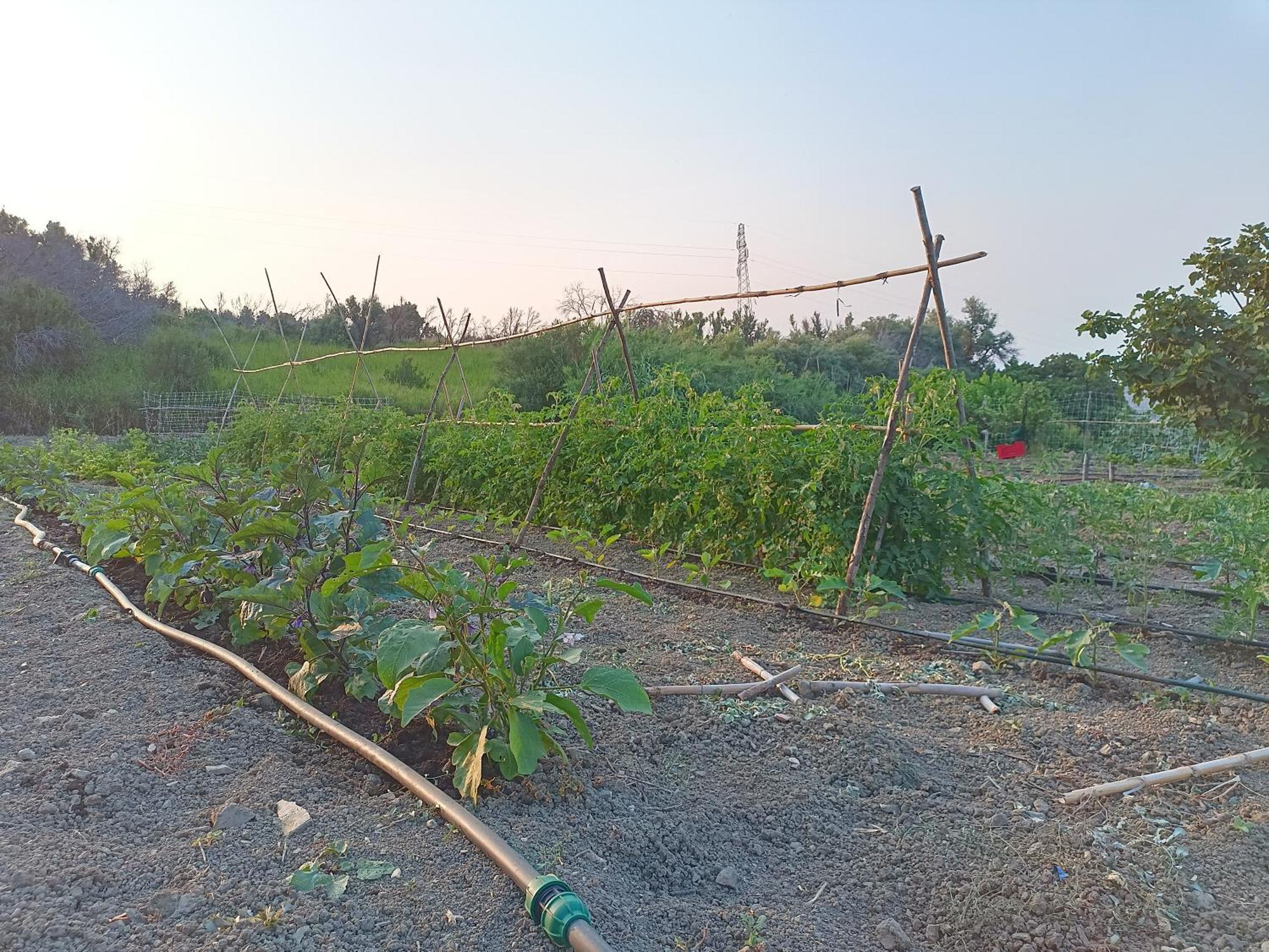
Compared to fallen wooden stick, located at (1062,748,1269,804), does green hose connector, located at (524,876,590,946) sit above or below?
above

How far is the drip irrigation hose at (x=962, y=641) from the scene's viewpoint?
286cm

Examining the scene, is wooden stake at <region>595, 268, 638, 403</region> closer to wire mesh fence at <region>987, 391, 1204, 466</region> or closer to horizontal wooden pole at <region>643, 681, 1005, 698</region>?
horizontal wooden pole at <region>643, 681, 1005, 698</region>

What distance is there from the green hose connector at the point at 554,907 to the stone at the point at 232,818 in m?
0.72

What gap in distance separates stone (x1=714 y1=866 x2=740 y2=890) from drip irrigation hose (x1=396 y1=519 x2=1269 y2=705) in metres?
1.58

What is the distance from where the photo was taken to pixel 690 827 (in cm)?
204

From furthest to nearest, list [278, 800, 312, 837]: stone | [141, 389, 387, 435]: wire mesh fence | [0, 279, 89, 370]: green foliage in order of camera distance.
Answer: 1. [0, 279, 89, 370]: green foliage
2. [141, 389, 387, 435]: wire mesh fence
3. [278, 800, 312, 837]: stone

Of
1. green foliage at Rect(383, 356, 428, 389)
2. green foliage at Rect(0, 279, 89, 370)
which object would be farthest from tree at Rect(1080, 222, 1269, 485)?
green foliage at Rect(0, 279, 89, 370)

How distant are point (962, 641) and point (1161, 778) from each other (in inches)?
46.3

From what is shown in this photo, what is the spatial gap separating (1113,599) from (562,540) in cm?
329

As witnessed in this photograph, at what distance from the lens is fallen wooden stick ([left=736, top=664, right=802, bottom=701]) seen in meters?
2.82

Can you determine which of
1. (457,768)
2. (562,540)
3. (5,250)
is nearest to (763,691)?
(457,768)

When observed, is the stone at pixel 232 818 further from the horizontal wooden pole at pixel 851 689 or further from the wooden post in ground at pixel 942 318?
the wooden post in ground at pixel 942 318

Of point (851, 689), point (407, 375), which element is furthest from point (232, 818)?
point (407, 375)

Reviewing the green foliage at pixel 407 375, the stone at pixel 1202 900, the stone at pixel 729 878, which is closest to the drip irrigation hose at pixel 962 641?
the stone at pixel 1202 900
